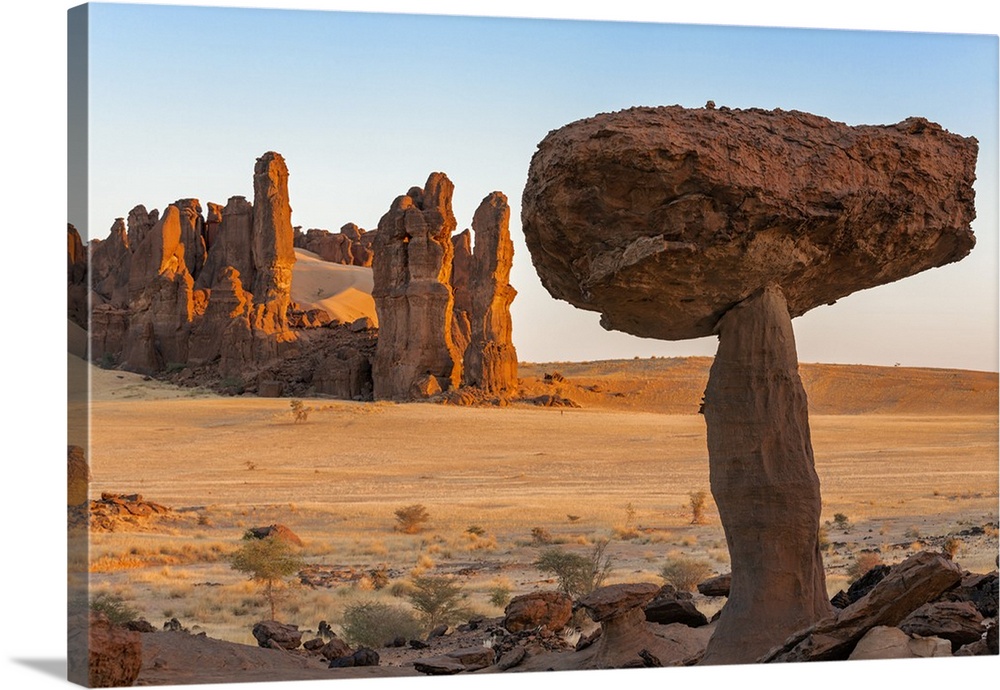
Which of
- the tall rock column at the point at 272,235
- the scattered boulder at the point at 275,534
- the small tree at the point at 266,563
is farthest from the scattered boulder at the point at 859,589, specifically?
the tall rock column at the point at 272,235

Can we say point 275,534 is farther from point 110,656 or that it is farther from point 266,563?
point 110,656

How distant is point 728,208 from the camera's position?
9.99 metres

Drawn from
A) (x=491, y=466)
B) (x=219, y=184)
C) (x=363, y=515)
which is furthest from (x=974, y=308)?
(x=219, y=184)

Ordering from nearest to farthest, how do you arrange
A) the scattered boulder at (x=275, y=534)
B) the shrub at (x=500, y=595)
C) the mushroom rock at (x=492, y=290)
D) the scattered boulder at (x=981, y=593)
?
the scattered boulder at (x=981, y=593)
the shrub at (x=500, y=595)
the scattered boulder at (x=275, y=534)
the mushroom rock at (x=492, y=290)

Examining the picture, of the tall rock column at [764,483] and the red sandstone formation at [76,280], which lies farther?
the tall rock column at [764,483]

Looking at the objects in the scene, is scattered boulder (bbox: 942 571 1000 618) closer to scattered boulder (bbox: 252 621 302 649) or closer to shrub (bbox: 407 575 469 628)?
shrub (bbox: 407 575 469 628)

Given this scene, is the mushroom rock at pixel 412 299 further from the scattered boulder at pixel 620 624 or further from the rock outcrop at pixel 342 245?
the rock outcrop at pixel 342 245

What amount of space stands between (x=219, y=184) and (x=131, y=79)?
180 feet

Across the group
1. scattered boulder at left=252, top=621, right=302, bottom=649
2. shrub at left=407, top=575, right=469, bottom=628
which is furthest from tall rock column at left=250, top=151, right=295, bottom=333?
scattered boulder at left=252, top=621, right=302, bottom=649

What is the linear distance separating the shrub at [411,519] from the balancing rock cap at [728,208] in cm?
1623

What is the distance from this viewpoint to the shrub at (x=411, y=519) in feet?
88.1

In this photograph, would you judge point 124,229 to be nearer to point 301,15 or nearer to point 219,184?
point 219,184

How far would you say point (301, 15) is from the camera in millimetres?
19766

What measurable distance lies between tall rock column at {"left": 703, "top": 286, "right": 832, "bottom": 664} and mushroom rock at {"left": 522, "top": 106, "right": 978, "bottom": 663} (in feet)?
0.04
